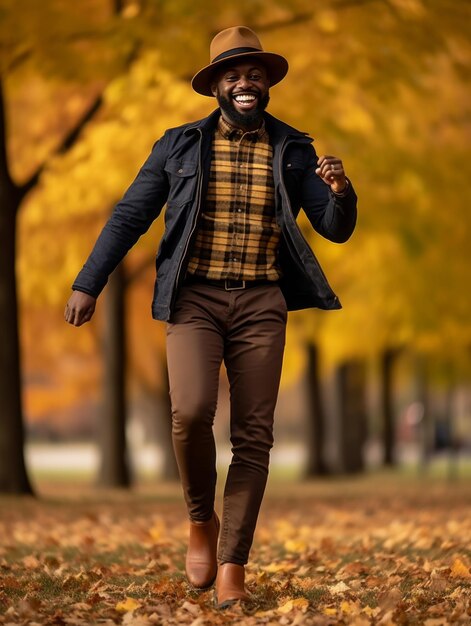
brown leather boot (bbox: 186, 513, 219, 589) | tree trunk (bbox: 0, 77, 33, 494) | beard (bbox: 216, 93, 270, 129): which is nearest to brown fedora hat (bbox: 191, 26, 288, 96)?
beard (bbox: 216, 93, 270, 129)

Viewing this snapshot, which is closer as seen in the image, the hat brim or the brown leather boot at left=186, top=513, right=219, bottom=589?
the hat brim

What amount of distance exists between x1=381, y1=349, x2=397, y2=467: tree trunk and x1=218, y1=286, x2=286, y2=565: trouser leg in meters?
25.9

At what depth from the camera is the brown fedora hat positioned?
18.6 ft

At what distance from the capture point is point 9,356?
14.4 metres

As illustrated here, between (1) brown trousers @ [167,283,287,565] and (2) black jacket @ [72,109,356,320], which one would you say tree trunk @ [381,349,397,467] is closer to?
(2) black jacket @ [72,109,356,320]

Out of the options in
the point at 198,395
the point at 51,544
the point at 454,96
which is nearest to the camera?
the point at 198,395

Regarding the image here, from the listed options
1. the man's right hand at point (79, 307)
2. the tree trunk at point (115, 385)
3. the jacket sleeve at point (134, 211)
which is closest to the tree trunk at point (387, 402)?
the tree trunk at point (115, 385)

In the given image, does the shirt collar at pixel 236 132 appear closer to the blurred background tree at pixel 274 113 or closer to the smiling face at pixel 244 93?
the smiling face at pixel 244 93

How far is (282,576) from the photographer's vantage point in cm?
680

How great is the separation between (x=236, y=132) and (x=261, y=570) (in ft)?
8.21

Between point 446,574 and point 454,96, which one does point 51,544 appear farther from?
point 454,96

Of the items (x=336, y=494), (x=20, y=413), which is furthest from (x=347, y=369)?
(x=20, y=413)

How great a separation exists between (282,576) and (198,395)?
1.65 m

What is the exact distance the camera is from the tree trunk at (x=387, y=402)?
32406 millimetres
